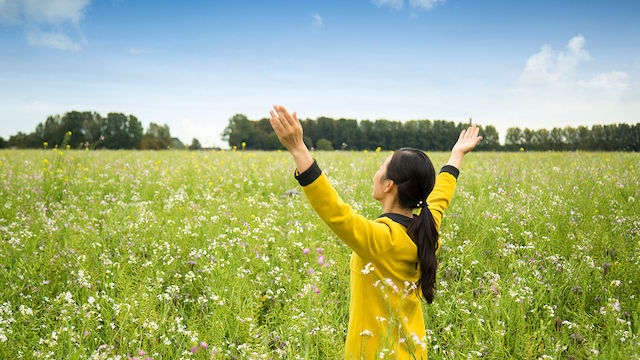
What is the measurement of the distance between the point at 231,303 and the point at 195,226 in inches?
81.1

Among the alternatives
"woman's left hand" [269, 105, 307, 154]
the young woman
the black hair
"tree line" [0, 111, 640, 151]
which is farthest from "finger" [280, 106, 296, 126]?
"tree line" [0, 111, 640, 151]

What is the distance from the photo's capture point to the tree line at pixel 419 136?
66.5ft

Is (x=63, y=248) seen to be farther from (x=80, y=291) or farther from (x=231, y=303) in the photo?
(x=231, y=303)

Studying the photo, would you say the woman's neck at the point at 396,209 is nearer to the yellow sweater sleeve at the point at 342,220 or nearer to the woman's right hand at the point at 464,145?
the yellow sweater sleeve at the point at 342,220

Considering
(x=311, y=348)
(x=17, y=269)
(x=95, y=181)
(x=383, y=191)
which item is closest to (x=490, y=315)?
(x=311, y=348)

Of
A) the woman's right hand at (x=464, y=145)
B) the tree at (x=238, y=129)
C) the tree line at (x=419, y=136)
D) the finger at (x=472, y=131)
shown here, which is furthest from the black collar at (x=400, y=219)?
the tree at (x=238, y=129)

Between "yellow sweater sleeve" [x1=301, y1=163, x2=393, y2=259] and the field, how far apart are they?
35cm

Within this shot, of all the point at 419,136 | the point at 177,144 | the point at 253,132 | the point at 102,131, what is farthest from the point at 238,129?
the point at 177,144

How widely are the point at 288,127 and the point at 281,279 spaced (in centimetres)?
261

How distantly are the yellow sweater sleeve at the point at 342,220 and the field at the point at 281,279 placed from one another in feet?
1.14

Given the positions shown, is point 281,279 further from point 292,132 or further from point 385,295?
point 292,132

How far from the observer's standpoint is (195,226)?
17.1 feet

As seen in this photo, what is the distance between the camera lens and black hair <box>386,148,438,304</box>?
7.02 ft

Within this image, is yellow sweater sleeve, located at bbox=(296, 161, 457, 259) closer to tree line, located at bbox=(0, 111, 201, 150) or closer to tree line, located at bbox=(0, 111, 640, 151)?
tree line, located at bbox=(0, 111, 640, 151)
